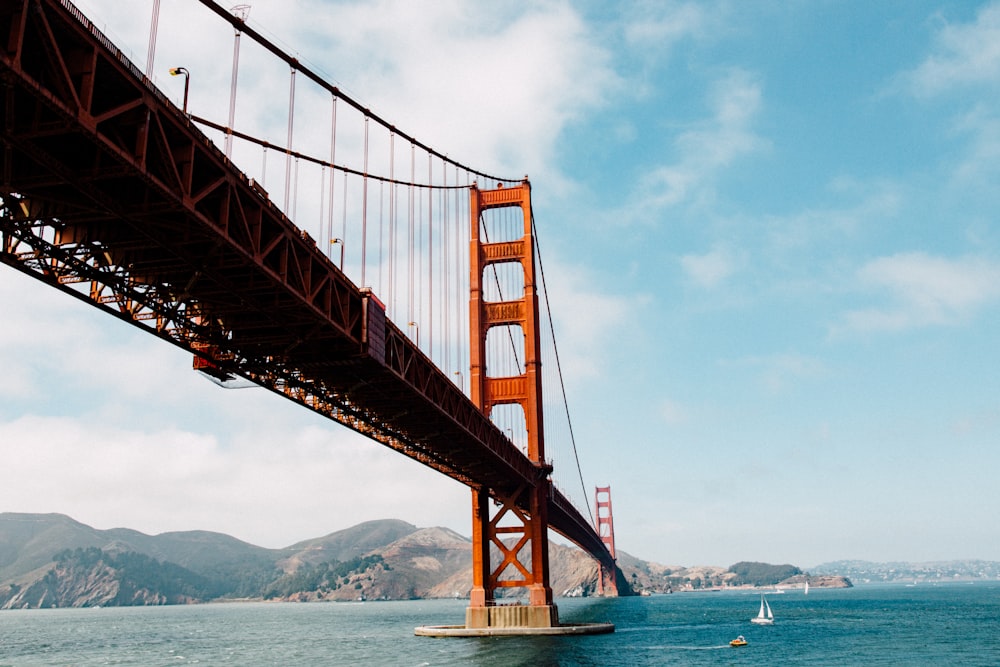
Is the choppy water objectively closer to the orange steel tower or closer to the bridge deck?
the orange steel tower

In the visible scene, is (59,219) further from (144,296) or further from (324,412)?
(324,412)

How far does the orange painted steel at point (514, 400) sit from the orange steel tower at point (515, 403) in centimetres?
6

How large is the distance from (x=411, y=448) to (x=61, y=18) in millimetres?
32477

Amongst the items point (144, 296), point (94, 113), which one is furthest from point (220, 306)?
point (94, 113)

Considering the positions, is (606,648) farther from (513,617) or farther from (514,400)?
(514,400)

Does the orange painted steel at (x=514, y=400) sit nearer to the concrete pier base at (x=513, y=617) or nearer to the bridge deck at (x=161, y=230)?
the concrete pier base at (x=513, y=617)

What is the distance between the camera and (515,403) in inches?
2275

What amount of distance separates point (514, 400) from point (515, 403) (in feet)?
1.44

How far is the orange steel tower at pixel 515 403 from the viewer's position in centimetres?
5369

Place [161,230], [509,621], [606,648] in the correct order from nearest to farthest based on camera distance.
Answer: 1. [161,230]
2. [606,648]
3. [509,621]

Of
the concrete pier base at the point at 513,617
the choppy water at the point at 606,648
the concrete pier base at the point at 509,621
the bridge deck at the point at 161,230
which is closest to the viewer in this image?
the bridge deck at the point at 161,230

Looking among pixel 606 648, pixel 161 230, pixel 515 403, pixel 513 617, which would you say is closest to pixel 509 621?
pixel 513 617

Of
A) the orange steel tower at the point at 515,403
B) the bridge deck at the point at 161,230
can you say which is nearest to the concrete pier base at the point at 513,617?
the orange steel tower at the point at 515,403

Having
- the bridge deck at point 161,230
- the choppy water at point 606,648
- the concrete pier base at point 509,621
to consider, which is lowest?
the choppy water at point 606,648
